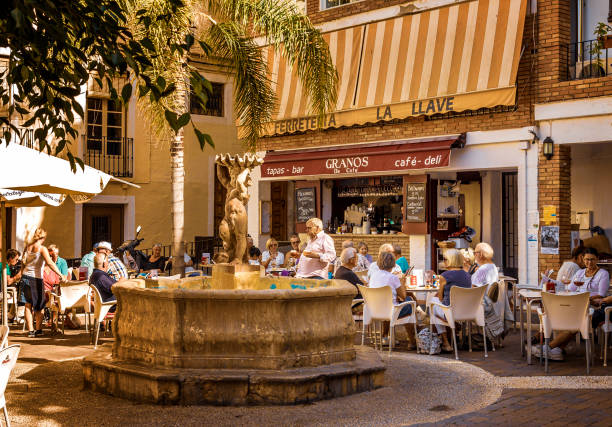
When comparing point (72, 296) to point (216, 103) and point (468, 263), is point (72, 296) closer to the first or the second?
point (468, 263)

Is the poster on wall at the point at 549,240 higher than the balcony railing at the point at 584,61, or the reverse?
the balcony railing at the point at 584,61

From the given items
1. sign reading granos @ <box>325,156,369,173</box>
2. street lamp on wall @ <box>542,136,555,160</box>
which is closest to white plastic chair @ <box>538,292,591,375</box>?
street lamp on wall @ <box>542,136,555,160</box>

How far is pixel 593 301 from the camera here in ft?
30.7

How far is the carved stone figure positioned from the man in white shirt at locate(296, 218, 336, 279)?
7.51 ft

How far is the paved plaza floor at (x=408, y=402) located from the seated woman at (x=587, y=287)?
221 mm

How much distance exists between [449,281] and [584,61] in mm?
7581

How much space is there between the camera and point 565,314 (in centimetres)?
877

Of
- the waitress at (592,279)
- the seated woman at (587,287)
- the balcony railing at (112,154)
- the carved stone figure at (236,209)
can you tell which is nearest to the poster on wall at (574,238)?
the seated woman at (587,287)

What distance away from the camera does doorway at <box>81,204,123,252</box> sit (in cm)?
2236

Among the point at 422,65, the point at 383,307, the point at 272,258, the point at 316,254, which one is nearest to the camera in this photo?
the point at 383,307

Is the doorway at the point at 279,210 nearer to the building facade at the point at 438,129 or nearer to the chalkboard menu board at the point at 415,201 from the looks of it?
the building facade at the point at 438,129

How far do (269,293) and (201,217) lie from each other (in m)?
17.6

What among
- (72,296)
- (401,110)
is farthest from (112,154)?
(72,296)

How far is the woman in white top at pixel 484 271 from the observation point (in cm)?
1051
